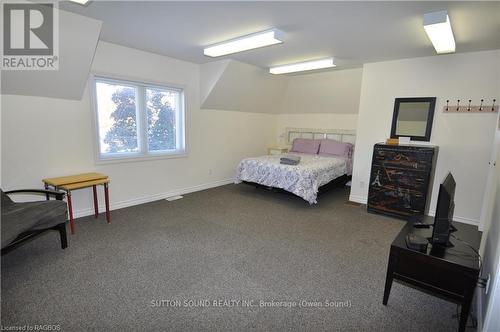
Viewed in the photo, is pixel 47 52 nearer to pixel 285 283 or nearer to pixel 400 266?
pixel 285 283

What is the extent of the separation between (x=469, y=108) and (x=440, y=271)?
9.45ft

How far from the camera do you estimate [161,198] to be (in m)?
4.40

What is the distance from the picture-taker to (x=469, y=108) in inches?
135

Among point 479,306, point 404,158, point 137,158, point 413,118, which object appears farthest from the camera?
point 137,158

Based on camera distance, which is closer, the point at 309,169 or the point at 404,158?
the point at 404,158

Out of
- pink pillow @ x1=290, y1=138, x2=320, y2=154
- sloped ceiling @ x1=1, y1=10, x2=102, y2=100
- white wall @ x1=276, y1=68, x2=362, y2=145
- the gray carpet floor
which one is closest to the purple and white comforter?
pink pillow @ x1=290, y1=138, x2=320, y2=154

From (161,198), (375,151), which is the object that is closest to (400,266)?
(375,151)

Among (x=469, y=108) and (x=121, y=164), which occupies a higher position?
(x=469, y=108)

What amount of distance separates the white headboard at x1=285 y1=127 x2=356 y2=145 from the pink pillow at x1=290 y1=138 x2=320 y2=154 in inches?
12.0

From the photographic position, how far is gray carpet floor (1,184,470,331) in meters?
1.77

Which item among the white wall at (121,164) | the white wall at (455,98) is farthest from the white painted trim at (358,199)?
the white wall at (121,164)

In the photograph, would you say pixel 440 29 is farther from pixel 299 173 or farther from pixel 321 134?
pixel 321 134

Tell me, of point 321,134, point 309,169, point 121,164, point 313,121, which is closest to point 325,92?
point 313,121

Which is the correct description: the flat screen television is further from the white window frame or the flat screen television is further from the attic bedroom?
the white window frame
